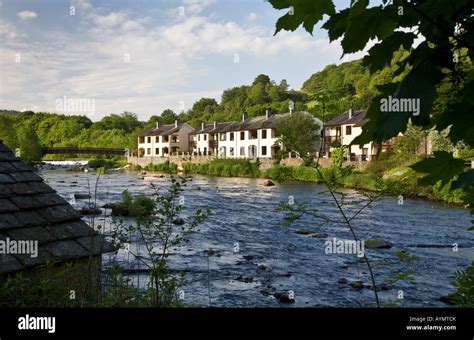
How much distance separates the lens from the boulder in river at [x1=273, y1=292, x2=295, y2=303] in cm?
810

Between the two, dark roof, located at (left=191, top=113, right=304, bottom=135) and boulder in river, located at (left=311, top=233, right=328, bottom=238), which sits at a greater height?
dark roof, located at (left=191, top=113, right=304, bottom=135)

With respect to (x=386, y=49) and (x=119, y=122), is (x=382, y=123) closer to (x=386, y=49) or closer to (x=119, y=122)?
(x=386, y=49)

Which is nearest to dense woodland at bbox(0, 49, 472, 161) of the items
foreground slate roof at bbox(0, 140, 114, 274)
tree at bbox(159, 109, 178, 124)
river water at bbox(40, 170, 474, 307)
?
foreground slate roof at bbox(0, 140, 114, 274)

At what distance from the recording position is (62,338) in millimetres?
1601

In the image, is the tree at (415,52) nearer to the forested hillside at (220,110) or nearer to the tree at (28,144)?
the forested hillside at (220,110)

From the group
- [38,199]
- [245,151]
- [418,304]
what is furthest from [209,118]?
[38,199]

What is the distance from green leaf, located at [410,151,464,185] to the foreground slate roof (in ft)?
11.9

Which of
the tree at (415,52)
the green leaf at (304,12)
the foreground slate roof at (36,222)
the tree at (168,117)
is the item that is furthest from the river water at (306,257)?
the tree at (168,117)

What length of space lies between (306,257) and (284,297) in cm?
351

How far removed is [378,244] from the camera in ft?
41.4

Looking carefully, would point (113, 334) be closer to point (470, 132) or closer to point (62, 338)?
point (62, 338)

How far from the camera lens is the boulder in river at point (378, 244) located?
41.0ft

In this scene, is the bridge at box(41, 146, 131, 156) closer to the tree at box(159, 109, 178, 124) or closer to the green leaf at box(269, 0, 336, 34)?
the green leaf at box(269, 0, 336, 34)

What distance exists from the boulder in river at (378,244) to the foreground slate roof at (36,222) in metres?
9.82
